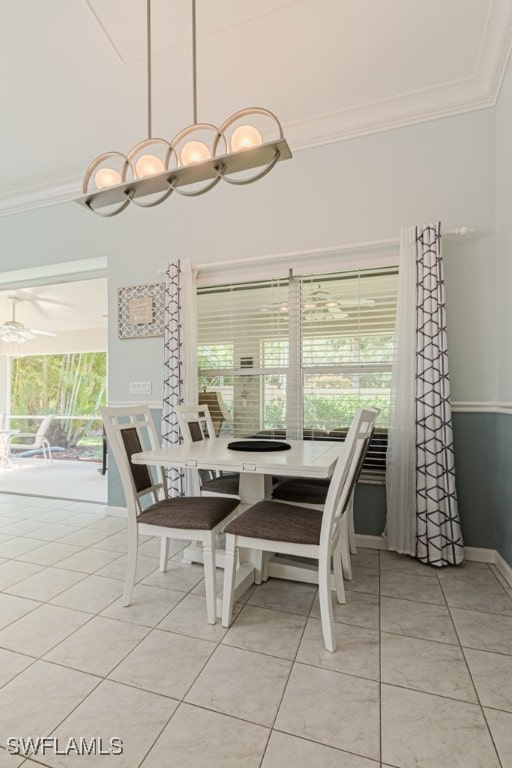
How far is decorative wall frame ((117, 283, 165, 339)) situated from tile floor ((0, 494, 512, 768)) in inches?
76.3

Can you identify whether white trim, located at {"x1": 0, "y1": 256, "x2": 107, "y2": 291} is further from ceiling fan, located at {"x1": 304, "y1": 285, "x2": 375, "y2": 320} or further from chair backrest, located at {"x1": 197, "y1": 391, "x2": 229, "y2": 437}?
ceiling fan, located at {"x1": 304, "y1": 285, "x2": 375, "y2": 320}

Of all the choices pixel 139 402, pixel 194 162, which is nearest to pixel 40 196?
pixel 139 402

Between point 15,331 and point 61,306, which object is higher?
point 61,306

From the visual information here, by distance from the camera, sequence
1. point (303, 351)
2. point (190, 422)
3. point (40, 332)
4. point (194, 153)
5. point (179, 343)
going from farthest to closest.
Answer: point (40, 332) → point (179, 343) → point (303, 351) → point (190, 422) → point (194, 153)

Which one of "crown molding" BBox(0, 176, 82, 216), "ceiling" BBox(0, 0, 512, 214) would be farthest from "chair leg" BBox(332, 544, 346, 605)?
"crown molding" BBox(0, 176, 82, 216)

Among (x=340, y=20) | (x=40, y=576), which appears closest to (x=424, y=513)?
(x=40, y=576)

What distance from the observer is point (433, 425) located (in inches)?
96.9

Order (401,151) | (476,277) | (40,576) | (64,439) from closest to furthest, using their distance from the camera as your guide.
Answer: (40,576) → (476,277) → (401,151) → (64,439)

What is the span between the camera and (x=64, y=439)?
7176 mm

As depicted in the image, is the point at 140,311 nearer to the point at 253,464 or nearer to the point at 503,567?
the point at 253,464

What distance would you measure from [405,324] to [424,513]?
4.02 ft

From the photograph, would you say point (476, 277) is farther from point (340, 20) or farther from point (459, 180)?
point (340, 20)

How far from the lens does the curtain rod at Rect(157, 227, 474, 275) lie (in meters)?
2.52

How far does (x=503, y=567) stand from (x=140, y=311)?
325 cm
